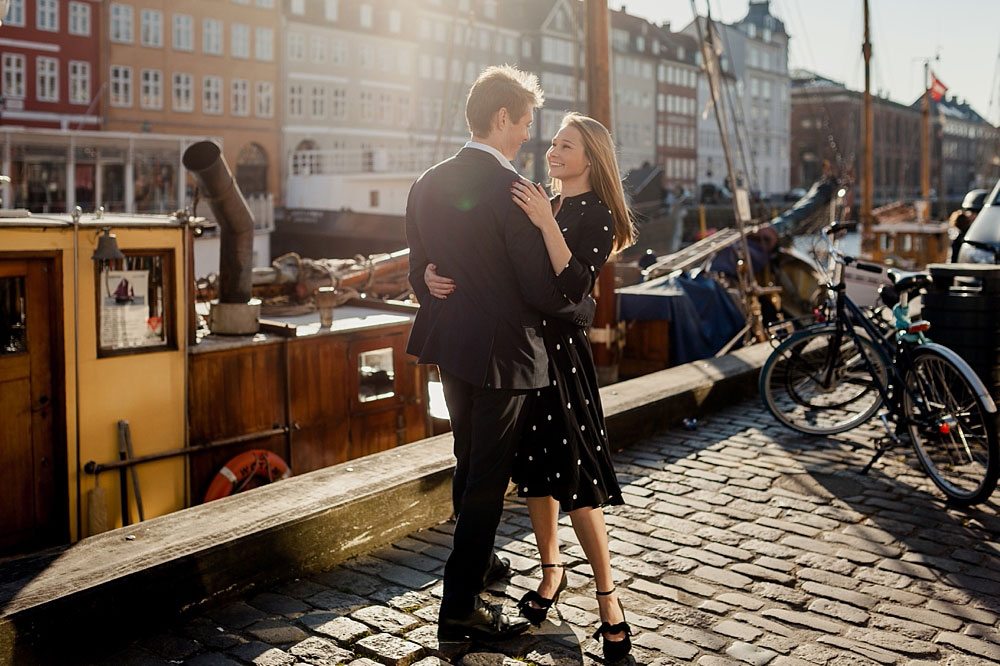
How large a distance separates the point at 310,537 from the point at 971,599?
2.38 meters

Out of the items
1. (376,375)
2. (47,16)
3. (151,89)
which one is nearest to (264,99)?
(151,89)

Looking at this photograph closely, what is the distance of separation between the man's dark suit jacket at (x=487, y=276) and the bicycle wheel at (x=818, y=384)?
3760mm

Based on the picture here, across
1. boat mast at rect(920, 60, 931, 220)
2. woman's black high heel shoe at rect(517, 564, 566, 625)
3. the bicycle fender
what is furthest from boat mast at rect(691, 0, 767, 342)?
boat mast at rect(920, 60, 931, 220)

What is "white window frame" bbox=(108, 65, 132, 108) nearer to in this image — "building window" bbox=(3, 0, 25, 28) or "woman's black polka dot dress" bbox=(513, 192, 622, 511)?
"building window" bbox=(3, 0, 25, 28)

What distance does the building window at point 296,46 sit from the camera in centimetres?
5103

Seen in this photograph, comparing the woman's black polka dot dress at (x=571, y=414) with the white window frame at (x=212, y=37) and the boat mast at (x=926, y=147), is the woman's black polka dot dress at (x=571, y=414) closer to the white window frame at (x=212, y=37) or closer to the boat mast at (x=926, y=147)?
the boat mast at (x=926, y=147)

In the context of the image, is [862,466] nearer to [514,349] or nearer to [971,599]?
[971,599]

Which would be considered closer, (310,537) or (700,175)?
(310,537)

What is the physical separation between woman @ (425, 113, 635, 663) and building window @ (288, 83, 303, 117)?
4915cm

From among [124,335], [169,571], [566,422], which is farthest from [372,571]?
[124,335]

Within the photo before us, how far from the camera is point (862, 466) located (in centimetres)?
581

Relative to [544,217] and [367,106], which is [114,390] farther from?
[367,106]

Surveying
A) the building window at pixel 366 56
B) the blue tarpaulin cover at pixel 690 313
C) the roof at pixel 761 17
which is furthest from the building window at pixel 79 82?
the roof at pixel 761 17

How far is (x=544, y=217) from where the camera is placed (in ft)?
10.1
